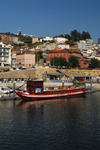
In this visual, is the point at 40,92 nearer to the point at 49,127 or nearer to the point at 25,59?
the point at 49,127

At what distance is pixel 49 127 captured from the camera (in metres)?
28.3

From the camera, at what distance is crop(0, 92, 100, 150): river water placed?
23078 mm

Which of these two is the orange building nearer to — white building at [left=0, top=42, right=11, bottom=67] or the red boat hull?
white building at [left=0, top=42, right=11, bottom=67]

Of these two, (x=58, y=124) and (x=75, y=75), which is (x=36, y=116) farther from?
(x=75, y=75)

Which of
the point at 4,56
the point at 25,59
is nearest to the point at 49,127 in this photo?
the point at 4,56

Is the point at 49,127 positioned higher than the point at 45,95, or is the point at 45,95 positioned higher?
the point at 45,95

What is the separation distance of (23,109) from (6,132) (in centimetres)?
1221

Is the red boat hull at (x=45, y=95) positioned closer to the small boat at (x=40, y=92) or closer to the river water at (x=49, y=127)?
the small boat at (x=40, y=92)

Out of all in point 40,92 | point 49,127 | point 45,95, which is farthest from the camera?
point 45,95

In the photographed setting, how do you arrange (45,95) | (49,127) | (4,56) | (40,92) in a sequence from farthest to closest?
(4,56) < (45,95) < (40,92) < (49,127)

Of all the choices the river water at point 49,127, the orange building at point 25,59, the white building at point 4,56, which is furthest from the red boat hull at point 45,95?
the orange building at point 25,59

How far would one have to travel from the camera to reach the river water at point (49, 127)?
23.1 meters

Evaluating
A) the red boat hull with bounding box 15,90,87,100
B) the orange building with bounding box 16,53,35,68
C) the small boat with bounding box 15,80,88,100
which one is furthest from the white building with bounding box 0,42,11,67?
the red boat hull with bounding box 15,90,87,100

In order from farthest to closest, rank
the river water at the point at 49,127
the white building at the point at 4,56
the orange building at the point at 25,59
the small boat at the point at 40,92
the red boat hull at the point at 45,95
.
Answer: the orange building at the point at 25,59 → the white building at the point at 4,56 → the small boat at the point at 40,92 → the red boat hull at the point at 45,95 → the river water at the point at 49,127
